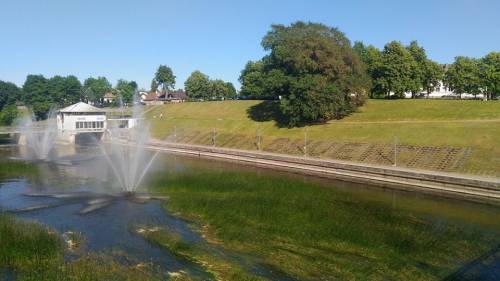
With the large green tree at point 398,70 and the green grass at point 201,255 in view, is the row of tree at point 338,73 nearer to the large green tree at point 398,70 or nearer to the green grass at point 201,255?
the large green tree at point 398,70

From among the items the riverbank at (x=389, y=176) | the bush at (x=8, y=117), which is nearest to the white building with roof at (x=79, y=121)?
the bush at (x=8, y=117)

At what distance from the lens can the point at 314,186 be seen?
4906cm

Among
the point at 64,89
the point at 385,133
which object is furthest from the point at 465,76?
the point at 64,89

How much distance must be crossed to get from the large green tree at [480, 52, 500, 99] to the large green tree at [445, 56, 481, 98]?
1.46 metres

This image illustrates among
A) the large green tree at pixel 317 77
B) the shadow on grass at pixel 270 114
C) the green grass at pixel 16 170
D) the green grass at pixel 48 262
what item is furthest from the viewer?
the shadow on grass at pixel 270 114

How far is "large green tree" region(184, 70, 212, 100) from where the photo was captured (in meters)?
181

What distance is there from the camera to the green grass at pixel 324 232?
2350 cm

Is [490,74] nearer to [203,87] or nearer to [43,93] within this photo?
[203,87]

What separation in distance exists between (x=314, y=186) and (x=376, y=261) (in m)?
24.8

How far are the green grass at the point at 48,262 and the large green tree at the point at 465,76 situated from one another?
108 meters

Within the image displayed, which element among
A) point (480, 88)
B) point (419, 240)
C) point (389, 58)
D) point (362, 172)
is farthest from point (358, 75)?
point (419, 240)

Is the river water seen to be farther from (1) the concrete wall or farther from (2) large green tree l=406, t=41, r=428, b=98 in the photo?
(2) large green tree l=406, t=41, r=428, b=98

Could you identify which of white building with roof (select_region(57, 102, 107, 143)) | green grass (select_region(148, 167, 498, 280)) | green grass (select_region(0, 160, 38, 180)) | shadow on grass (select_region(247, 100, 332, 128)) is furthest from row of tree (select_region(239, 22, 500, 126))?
green grass (select_region(0, 160, 38, 180))

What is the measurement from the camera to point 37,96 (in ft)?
519
